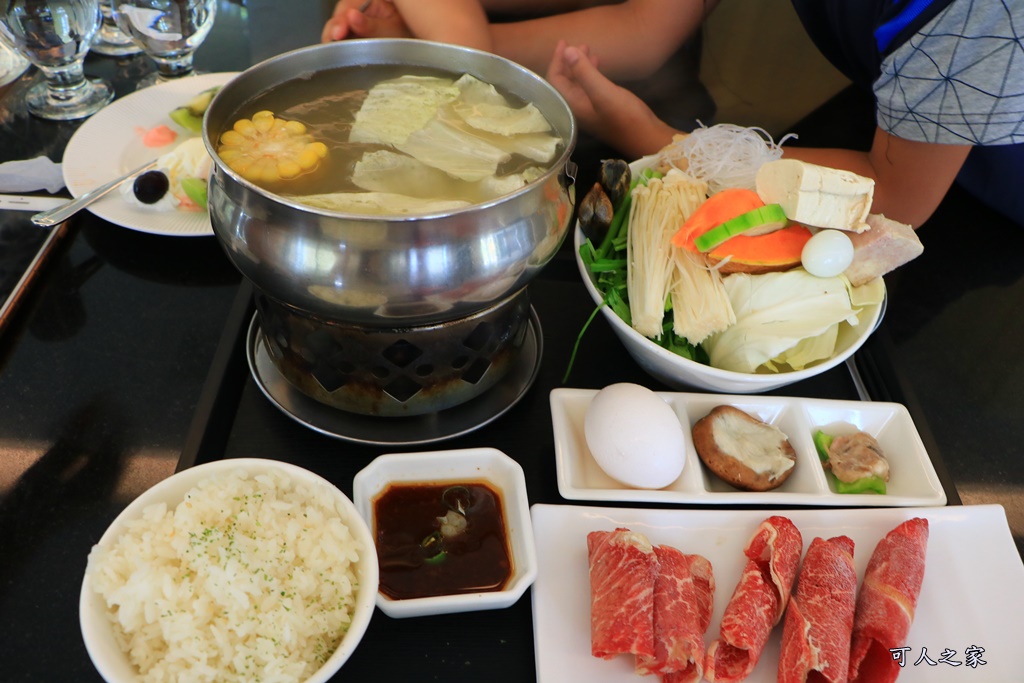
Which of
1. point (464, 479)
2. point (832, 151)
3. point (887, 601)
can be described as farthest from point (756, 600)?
point (832, 151)

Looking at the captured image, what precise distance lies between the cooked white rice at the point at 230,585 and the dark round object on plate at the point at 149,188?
3.33 feet

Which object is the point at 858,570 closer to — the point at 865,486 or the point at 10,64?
the point at 865,486

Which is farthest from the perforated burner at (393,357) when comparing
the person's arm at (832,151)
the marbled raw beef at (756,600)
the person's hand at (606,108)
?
the person's hand at (606,108)

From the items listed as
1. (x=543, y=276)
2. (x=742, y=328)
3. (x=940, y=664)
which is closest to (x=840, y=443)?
(x=742, y=328)

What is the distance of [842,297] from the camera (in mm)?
1596

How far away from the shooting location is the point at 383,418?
1.51 m

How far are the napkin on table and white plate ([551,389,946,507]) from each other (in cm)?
151

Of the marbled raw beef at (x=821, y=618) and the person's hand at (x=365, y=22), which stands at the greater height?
the person's hand at (x=365, y=22)

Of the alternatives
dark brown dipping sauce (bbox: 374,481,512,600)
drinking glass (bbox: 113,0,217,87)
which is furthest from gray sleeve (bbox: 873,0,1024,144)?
drinking glass (bbox: 113,0,217,87)

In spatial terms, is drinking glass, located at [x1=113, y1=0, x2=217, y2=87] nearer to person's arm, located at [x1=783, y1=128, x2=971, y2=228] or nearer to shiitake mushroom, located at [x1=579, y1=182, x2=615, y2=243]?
shiitake mushroom, located at [x1=579, y1=182, x2=615, y2=243]

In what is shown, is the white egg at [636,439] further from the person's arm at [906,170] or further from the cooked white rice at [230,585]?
the person's arm at [906,170]

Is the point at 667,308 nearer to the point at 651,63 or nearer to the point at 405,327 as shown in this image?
the point at 405,327

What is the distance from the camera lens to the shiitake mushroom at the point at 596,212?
1.70 meters

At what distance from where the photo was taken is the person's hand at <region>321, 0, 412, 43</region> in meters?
2.14
